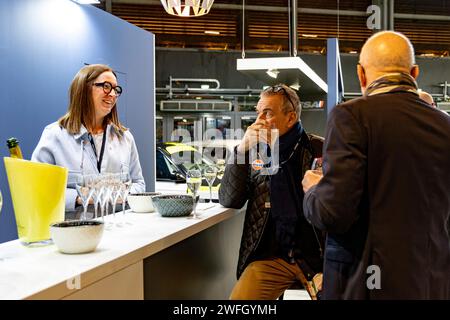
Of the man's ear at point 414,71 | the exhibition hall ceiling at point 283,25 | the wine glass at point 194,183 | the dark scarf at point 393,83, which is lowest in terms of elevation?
the wine glass at point 194,183

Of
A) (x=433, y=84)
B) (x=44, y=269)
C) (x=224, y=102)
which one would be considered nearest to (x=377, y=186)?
(x=44, y=269)

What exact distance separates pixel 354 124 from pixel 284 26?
32.4ft

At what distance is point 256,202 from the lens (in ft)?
7.18

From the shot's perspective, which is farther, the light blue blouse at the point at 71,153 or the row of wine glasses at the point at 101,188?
the light blue blouse at the point at 71,153

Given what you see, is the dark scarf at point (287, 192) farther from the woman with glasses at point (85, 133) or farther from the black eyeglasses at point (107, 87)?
the black eyeglasses at point (107, 87)

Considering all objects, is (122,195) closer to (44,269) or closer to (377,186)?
(44,269)

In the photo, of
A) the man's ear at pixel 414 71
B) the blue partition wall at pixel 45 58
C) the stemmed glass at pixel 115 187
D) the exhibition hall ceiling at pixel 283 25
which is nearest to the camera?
the man's ear at pixel 414 71

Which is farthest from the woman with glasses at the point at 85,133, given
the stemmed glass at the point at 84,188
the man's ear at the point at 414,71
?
the man's ear at the point at 414,71

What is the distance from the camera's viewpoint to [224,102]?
9938 millimetres

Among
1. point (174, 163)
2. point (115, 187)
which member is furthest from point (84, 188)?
point (174, 163)

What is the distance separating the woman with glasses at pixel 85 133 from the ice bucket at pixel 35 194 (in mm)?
832

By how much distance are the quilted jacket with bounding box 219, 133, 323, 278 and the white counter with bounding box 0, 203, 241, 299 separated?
1.26ft

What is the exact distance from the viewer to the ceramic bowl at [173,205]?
197 centimetres

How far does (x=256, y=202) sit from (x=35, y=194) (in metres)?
1.08
